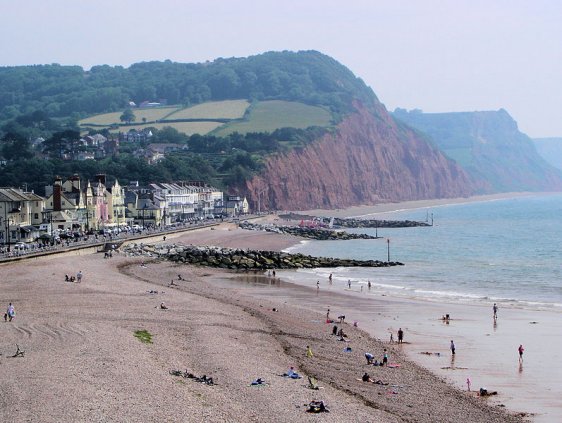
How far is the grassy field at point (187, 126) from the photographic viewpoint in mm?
177125

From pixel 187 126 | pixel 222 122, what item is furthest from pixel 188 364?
pixel 222 122

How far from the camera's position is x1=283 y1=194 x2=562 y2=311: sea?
49406 mm

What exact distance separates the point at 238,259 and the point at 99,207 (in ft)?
82.5

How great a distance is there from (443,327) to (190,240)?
43801 mm

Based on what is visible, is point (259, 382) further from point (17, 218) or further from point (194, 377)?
point (17, 218)

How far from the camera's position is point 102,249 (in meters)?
63.6

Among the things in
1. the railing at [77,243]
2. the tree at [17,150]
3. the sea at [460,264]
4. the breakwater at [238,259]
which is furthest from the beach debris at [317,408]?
the tree at [17,150]

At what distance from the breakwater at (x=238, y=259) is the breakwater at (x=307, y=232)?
94.5 feet

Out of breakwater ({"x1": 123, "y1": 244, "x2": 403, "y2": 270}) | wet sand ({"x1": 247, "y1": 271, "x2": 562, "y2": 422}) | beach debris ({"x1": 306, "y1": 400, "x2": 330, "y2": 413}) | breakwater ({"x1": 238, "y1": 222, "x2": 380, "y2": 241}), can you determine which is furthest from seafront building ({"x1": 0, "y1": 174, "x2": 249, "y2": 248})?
beach debris ({"x1": 306, "y1": 400, "x2": 330, "y2": 413})

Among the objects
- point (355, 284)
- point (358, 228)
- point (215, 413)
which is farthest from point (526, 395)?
point (358, 228)

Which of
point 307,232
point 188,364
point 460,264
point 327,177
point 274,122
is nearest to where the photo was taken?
point 188,364

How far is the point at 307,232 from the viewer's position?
99.9 m

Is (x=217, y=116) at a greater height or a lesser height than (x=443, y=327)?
greater

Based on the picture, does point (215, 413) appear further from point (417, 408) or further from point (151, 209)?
point (151, 209)
